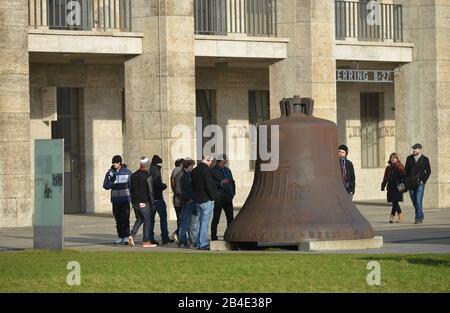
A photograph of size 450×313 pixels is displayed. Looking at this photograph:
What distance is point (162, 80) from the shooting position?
33812 millimetres

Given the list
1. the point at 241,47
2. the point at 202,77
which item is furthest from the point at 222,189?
the point at 202,77

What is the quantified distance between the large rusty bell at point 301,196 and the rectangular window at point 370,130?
73.9 ft

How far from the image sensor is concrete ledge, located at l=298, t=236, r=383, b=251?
2164 centimetres

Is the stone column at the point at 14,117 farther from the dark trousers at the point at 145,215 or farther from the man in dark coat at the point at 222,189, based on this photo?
the man in dark coat at the point at 222,189

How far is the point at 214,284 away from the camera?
16125mm

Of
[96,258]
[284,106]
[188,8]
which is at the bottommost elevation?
Answer: [96,258]

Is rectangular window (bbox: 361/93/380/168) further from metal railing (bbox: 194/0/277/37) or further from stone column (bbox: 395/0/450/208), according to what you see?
metal railing (bbox: 194/0/277/37)

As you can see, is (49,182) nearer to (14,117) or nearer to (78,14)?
(14,117)

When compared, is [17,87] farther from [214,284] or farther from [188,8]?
[214,284]

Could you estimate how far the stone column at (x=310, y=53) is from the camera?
36406 millimetres

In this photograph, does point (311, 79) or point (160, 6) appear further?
point (311, 79)

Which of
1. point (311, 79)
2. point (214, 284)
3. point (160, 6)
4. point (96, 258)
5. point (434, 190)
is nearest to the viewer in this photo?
point (214, 284)
